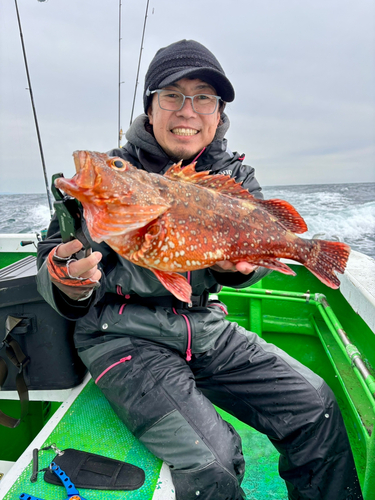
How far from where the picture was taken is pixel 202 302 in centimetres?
285

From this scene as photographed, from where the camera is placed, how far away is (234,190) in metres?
2.38

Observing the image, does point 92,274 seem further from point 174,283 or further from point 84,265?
point 174,283

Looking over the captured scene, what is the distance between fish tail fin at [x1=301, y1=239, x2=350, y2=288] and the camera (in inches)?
93.8

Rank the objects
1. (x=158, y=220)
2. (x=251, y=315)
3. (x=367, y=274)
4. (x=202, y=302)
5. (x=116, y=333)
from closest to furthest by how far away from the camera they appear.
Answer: (x=158, y=220) < (x=116, y=333) < (x=202, y=302) < (x=367, y=274) < (x=251, y=315)

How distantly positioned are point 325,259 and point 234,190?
851 millimetres

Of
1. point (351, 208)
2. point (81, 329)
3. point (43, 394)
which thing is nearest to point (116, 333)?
point (81, 329)

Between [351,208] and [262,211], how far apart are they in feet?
68.2

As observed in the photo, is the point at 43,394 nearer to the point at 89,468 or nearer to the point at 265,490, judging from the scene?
the point at 89,468

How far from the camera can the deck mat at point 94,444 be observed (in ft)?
6.31

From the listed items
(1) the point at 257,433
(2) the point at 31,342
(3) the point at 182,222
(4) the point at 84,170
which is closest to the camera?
(4) the point at 84,170

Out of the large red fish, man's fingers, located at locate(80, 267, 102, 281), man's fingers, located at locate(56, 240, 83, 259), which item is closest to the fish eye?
the large red fish

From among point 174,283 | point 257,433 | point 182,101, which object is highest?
point 182,101

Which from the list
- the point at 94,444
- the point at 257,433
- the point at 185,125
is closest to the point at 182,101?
the point at 185,125

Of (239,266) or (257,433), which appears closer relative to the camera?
(239,266)
